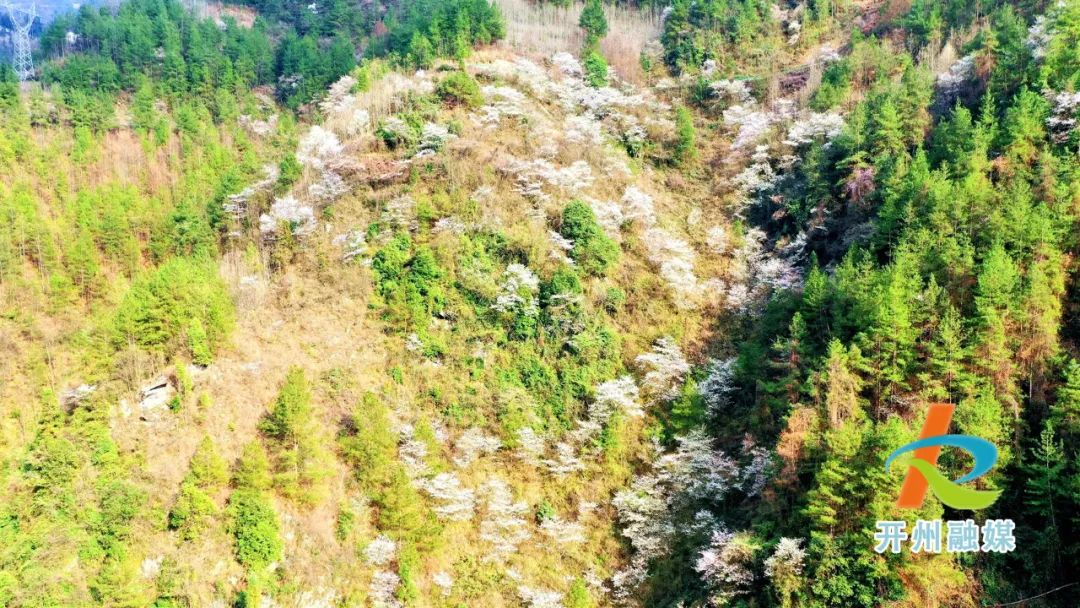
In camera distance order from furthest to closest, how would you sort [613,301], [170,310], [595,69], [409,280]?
[595,69], [409,280], [613,301], [170,310]

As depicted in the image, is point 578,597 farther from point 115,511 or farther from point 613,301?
point 115,511

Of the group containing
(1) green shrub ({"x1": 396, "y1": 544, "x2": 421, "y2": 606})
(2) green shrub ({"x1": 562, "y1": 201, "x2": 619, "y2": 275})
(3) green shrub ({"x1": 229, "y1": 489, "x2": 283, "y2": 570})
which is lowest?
(1) green shrub ({"x1": 396, "y1": 544, "x2": 421, "y2": 606})

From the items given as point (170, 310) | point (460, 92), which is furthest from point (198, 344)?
point (460, 92)

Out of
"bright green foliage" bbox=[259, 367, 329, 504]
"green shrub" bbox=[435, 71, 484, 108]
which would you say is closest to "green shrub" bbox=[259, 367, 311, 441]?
"bright green foliage" bbox=[259, 367, 329, 504]

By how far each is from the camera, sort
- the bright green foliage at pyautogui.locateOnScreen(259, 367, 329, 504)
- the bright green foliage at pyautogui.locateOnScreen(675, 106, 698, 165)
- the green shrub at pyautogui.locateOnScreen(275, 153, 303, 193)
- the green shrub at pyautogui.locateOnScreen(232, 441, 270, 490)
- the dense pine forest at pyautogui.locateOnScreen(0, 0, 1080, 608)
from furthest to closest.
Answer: the bright green foliage at pyautogui.locateOnScreen(675, 106, 698, 165)
the green shrub at pyautogui.locateOnScreen(275, 153, 303, 193)
the bright green foliage at pyautogui.locateOnScreen(259, 367, 329, 504)
the green shrub at pyautogui.locateOnScreen(232, 441, 270, 490)
the dense pine forest at pyautogui.locateOnScreen(0, 0, 1080, 608)

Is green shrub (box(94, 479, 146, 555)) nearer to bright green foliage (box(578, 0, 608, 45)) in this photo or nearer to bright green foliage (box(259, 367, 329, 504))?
bright green foliage (box(259, 367, 329, 504))

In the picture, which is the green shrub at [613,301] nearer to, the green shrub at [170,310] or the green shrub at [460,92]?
the green shrub at [460,92]

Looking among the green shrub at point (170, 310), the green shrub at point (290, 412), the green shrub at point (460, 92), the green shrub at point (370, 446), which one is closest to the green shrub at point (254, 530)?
the green shrub at point (290, 412)
